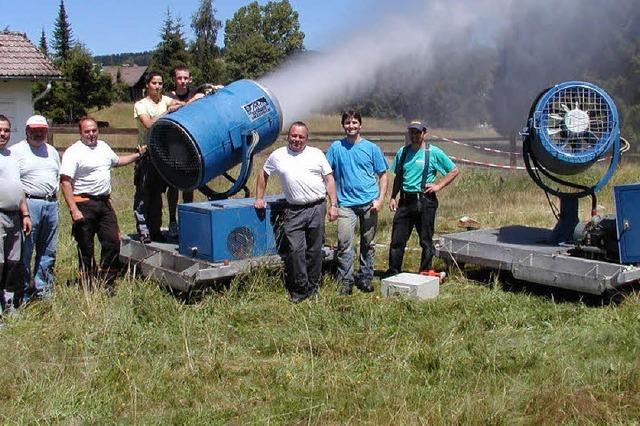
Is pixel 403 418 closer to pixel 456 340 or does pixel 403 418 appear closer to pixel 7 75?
pixel 456 340

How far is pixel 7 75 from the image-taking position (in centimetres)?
1886

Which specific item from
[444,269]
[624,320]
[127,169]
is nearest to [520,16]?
[127,169]

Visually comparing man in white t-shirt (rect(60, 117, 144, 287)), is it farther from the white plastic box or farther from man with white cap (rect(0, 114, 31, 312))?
the white plastic box

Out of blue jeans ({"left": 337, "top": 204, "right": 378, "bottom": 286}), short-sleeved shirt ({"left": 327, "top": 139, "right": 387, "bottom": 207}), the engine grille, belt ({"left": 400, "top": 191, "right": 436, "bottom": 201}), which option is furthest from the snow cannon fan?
the engine grille

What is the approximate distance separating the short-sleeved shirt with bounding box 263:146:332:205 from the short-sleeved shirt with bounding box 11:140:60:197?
1.73 meters

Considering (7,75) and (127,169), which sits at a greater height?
(7,75)

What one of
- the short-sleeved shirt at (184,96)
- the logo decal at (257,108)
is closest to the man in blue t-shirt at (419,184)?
the logo decal at (257,108)

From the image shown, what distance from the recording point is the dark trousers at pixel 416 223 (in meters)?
7.13

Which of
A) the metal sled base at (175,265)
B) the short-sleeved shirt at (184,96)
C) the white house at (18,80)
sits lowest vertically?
the metal sled base at (175,265)

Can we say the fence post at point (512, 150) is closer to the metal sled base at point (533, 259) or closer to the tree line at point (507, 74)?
the tree line at point (507, 74)

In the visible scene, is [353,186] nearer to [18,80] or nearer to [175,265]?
[175,265]

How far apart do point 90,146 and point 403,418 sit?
387 centimetres

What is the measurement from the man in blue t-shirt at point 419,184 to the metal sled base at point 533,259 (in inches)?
12.6

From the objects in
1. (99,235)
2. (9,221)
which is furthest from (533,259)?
(9,221)
